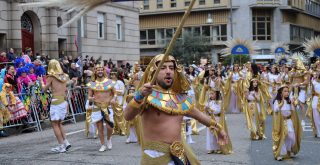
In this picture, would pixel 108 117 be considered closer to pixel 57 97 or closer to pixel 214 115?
pixel 57 97

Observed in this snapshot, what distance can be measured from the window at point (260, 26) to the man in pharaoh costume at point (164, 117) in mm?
53828

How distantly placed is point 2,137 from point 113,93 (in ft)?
12.9

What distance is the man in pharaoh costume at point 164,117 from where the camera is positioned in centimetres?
507

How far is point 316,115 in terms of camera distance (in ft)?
42.5

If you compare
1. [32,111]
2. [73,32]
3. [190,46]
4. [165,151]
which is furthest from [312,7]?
[165,151]

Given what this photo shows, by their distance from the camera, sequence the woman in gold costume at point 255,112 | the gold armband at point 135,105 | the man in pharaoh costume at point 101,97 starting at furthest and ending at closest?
the woman in gold costume at point 255,112 → the man in pharaoh costume at point 101,97 → the gold armband at point 135,105

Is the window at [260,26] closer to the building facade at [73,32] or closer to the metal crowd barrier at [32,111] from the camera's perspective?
the building facade at [73,32]

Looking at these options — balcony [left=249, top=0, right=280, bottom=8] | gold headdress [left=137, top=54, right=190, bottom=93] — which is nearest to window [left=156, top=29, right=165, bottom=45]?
balcony [left=249, top=0, right=280, bottom=8]

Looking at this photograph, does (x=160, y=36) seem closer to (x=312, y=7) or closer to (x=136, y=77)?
(x=312, y=7)

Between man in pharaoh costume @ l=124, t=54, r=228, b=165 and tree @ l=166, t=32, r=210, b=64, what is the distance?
46459 mm

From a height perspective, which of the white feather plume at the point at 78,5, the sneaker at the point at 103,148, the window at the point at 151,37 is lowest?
the sneaker at the point at 103,148

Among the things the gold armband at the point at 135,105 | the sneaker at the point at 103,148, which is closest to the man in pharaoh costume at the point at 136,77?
the sneaker at the point at 103,148

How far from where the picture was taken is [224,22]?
57906 mm

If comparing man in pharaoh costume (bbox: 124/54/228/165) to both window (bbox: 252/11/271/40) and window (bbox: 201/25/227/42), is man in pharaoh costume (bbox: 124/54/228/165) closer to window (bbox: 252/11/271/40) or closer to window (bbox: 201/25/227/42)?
window (bbox: 201/25/227/42)
